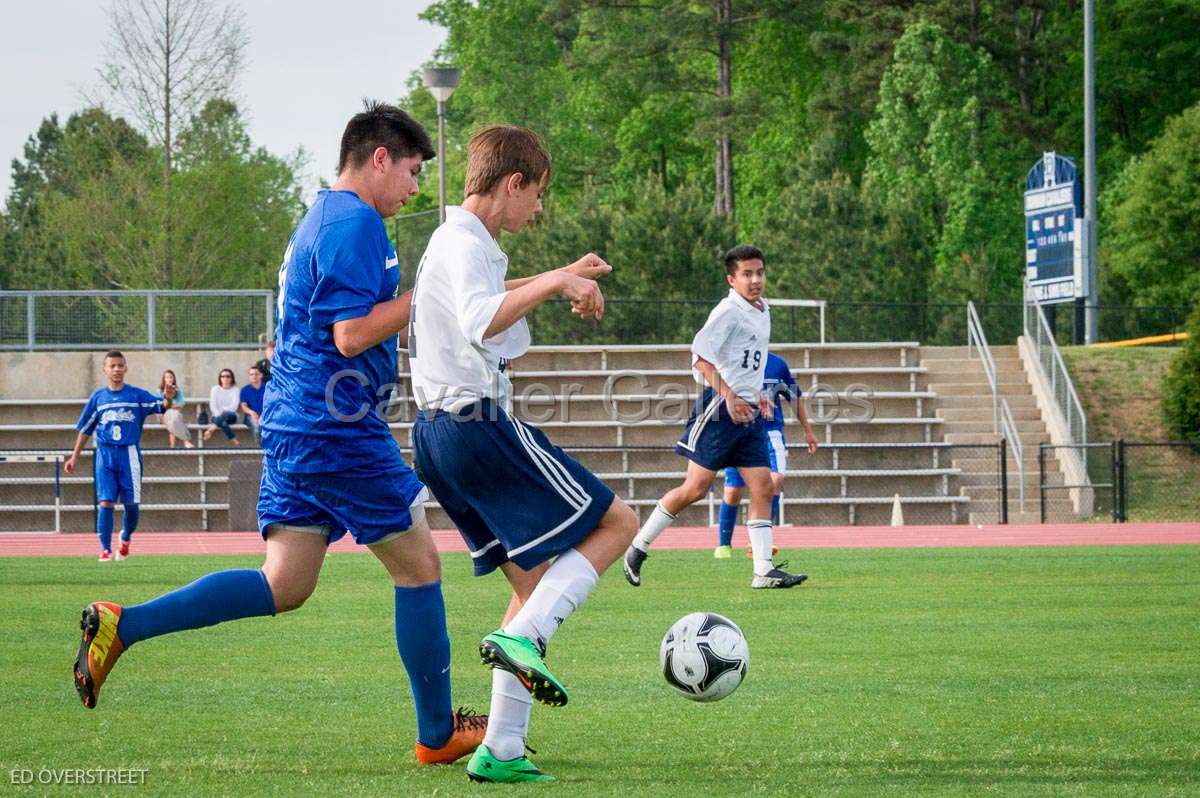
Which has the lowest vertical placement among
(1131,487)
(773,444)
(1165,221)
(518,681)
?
(1131,487)

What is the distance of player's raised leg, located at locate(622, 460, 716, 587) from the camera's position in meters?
11.9

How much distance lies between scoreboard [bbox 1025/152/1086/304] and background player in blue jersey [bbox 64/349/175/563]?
2012cm

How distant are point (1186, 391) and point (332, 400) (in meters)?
23.5

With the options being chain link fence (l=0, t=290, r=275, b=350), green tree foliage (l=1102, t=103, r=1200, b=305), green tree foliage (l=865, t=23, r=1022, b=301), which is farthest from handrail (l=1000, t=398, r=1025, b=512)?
green tree foliage (l=865, t=23, r=1022, b=301)

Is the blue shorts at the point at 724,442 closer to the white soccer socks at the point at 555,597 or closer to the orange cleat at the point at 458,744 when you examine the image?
the orange cleat at the point at 458,744

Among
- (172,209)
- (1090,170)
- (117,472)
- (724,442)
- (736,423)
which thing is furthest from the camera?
(1090,170)

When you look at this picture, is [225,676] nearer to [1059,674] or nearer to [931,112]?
[1059,674]

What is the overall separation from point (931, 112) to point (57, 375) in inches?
1126

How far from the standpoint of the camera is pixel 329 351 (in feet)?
16.6

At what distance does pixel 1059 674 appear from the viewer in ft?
23.8

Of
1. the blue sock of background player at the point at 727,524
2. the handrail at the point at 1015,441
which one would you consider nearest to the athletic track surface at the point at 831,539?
the handrail at the point at 1015,441

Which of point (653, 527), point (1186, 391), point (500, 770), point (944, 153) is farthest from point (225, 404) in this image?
point (944, 153)

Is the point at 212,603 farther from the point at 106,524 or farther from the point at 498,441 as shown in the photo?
the point at 106,524

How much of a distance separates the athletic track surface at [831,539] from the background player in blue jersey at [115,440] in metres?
1.85
